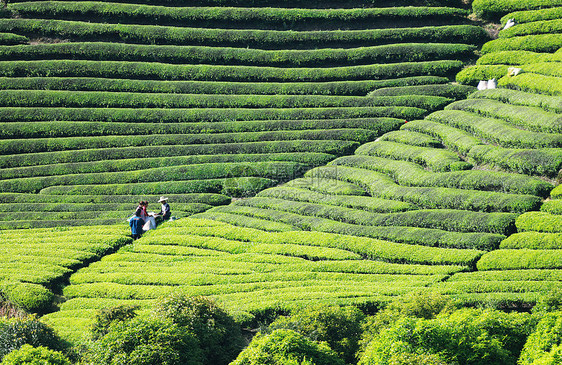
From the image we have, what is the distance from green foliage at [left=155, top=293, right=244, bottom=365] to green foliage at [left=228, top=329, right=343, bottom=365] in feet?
10.2

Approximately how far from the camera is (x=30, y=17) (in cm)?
5756

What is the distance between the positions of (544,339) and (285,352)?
746 cm

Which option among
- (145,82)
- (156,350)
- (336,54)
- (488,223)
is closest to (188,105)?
(145,82)

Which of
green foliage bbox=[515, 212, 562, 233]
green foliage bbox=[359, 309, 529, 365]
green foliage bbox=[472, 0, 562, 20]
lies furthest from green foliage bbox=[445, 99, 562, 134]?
green foliage bbox=[359, 309, 529, 365]

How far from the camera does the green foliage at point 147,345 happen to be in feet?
62.9

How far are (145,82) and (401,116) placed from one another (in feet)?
67.0

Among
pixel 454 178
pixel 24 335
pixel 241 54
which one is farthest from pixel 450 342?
pixel 241 54

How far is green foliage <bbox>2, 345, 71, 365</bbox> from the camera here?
19.4 m

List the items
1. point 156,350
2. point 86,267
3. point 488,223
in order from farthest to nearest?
point 86,267
point 488,223
point 156,350

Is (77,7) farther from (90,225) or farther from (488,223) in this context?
(488,223)

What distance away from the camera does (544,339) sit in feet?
58.5

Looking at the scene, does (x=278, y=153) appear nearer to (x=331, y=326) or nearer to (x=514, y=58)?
(x=514, y=58)

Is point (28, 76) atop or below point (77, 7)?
below

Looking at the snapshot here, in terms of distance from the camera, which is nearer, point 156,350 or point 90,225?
point 156,350
